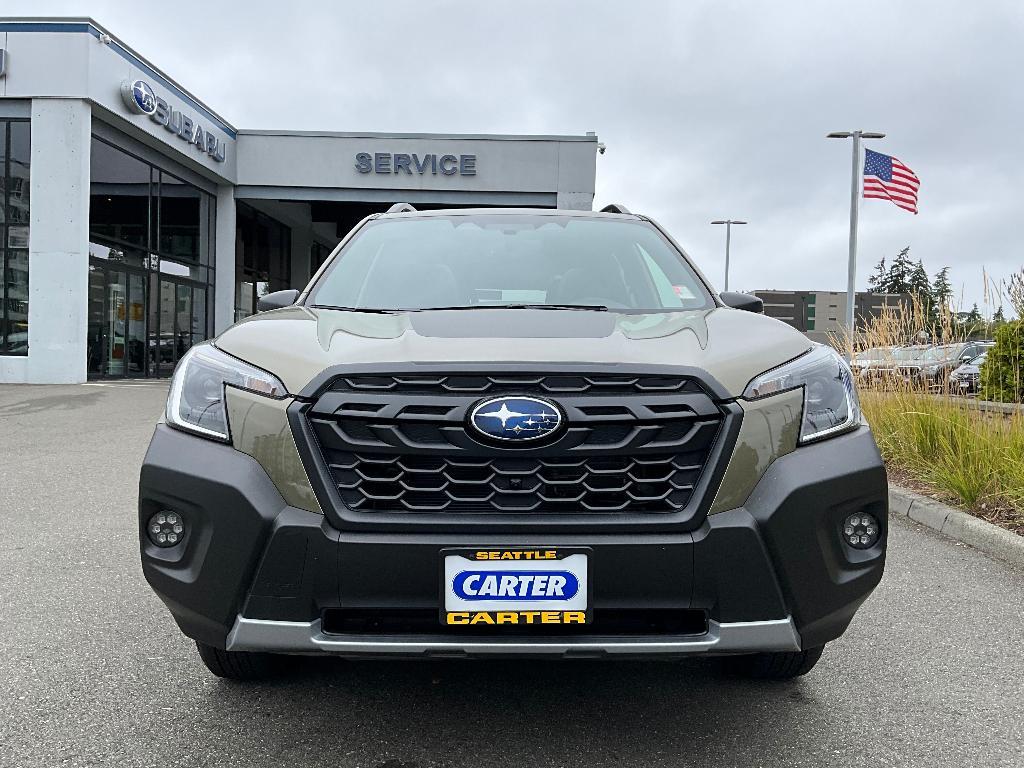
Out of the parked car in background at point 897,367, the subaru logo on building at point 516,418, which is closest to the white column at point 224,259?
the parked car in background at point 897,367

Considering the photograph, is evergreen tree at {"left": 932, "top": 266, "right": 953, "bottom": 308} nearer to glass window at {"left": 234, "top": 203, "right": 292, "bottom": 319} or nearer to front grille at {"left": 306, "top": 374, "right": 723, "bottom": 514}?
front grille at {"left": 306, "top": 374, "right": 723, "bottom": 514}

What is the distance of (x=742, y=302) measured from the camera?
3000 millimetres

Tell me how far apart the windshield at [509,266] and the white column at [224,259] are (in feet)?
65.0

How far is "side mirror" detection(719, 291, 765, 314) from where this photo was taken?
3.00 m

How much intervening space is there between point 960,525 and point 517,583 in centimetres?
363

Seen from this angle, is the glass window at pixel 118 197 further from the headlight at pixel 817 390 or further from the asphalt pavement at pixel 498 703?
the headlight at pixel 817 390

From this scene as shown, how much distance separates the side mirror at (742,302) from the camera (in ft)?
9.83

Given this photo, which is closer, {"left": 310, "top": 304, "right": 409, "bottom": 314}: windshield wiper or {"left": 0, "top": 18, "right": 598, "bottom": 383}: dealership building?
{"left": 310, "top": 304, "right": 409, "bottom": 314}: windshield wiper

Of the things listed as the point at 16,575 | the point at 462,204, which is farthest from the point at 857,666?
the point at 462,204

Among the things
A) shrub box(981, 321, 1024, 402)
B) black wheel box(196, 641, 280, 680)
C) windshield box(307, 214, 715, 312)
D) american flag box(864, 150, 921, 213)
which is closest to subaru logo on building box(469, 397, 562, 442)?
windshield box(307, 214, 715, 312)

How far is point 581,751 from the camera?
2.08 metres

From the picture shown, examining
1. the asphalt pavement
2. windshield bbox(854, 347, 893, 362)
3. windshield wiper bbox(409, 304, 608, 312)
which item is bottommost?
the asphalt pavement

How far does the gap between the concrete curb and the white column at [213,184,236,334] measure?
19.7 meters

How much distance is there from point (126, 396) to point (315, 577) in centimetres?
1238
